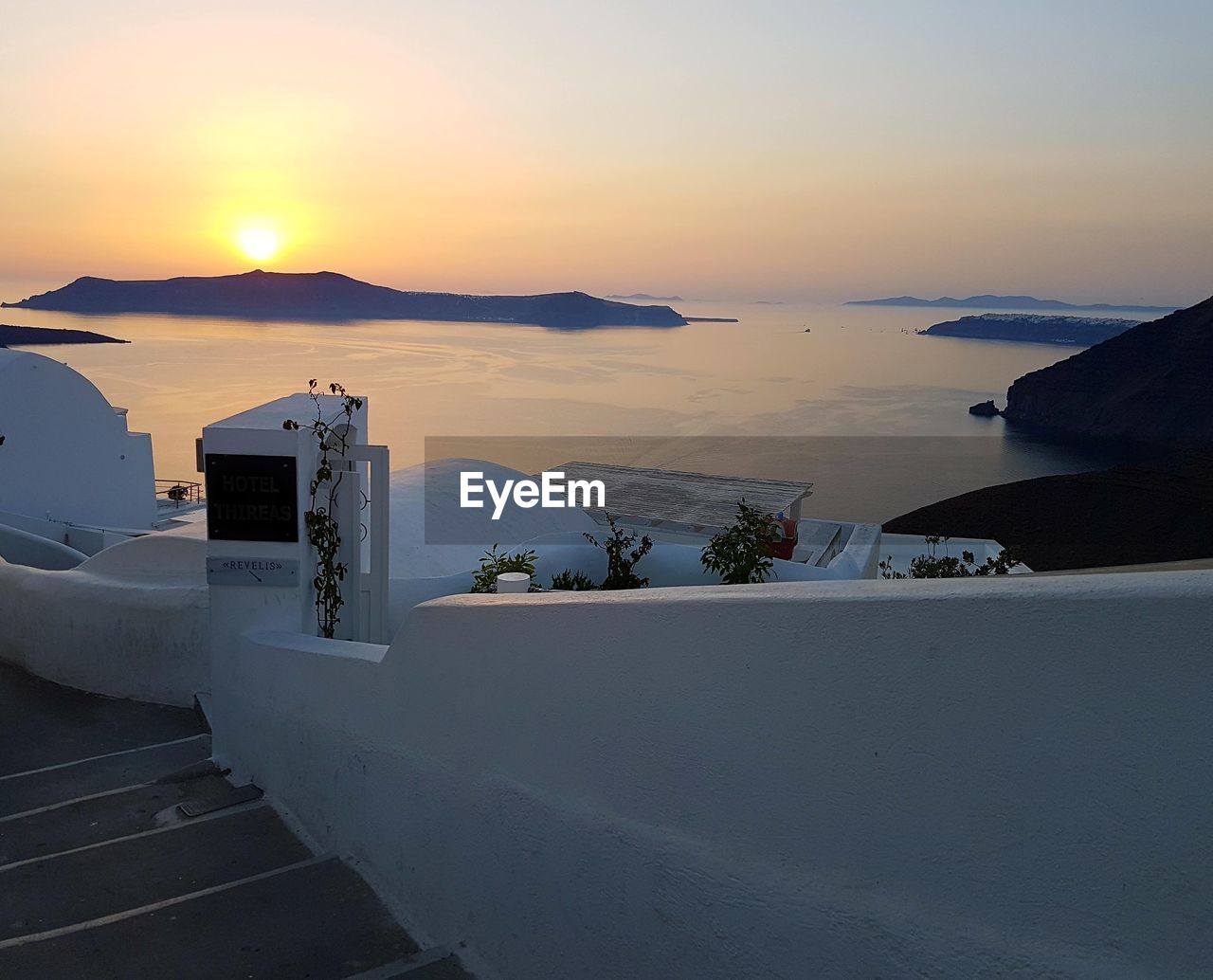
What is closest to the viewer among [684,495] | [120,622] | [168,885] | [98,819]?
[168,885]

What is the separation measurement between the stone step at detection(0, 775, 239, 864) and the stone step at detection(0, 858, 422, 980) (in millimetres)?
878

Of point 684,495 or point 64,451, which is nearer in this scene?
point 684,495

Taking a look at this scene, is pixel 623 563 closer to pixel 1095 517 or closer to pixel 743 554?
pixel 743 554

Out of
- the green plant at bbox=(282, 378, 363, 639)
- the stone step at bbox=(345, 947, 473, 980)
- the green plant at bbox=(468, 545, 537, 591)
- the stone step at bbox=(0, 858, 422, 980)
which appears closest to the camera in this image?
the stone step at bbox=(345, 947, 473, 980)

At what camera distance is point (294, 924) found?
341 centimetres

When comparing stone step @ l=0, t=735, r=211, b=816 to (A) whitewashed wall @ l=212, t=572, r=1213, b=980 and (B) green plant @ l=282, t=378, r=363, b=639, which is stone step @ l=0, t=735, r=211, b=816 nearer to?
(B) green plant @ l=282, t=378, r=363, b=639

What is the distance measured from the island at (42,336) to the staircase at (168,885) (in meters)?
70.3

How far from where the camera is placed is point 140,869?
12.8 ft

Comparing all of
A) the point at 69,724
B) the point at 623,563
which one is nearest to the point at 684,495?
the point at 623,563

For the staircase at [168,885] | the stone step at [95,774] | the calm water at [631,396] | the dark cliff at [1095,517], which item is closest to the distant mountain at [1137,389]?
the calm water at [631,396]

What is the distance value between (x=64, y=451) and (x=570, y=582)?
11143mm

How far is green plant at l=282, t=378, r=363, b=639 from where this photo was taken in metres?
4.69

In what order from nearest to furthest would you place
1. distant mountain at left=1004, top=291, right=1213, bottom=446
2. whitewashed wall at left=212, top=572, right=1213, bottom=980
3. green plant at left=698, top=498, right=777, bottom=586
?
1. whitewashed wall at left=212, top=572, right=1213, bottom=980
2. green plant at left=698, top=498, right=777, bottom=586
3. distant mountain at left=1004, top=291, right=1213, bottom=446

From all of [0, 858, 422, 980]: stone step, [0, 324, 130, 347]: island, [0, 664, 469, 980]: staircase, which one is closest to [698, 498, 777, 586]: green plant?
[0, 664, 469, 980]: staircase
